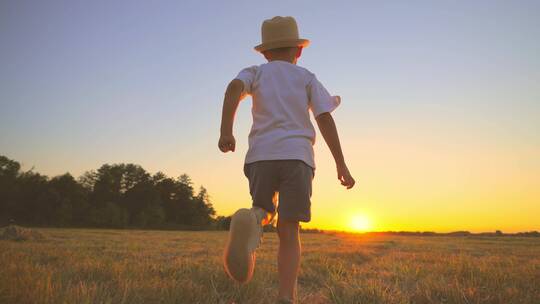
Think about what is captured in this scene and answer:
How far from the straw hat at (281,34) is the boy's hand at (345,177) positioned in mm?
880

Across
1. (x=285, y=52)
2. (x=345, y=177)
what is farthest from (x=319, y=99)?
(x=345, y=177)

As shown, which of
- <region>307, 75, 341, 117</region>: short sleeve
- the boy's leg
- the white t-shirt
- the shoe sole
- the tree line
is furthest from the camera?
the tree line

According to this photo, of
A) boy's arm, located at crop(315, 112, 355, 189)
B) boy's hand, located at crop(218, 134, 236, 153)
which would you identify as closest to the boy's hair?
boy's arm, located at crop(315, 112, 355, 189)

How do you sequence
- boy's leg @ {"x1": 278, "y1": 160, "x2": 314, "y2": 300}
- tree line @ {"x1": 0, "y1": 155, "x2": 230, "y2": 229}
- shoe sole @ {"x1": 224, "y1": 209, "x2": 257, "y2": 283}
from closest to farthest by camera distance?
shoe sole @ {"x1": 224, "y1": 209, "x2": 257, "y2": 283} < boy's leg @ {"x1": 278, "y1": 160, "x2": 314, "y2": 300} < tree line @ {"x1": 0, "y1": 155, "x2": 230, "y2": 229}

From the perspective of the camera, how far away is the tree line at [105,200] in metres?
50.8

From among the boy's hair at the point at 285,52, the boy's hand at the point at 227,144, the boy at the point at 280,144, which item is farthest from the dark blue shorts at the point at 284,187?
the boy's hair at the point at 285,52

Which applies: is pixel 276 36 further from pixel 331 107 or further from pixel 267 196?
pixel 267 196

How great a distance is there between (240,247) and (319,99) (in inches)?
43.4

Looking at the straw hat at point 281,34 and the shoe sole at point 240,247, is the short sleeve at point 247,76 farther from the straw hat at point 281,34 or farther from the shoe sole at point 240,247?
the shoe sole at point 240,247

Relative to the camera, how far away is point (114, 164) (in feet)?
233

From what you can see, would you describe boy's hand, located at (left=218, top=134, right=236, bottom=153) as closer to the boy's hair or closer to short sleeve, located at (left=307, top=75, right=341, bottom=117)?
short sleeve, located at (left=307, top=75, right=341, bottom=117)

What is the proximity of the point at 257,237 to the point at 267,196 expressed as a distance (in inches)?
11.3

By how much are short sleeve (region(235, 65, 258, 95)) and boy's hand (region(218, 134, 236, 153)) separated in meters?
0.35

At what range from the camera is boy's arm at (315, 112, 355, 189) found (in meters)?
2.77
